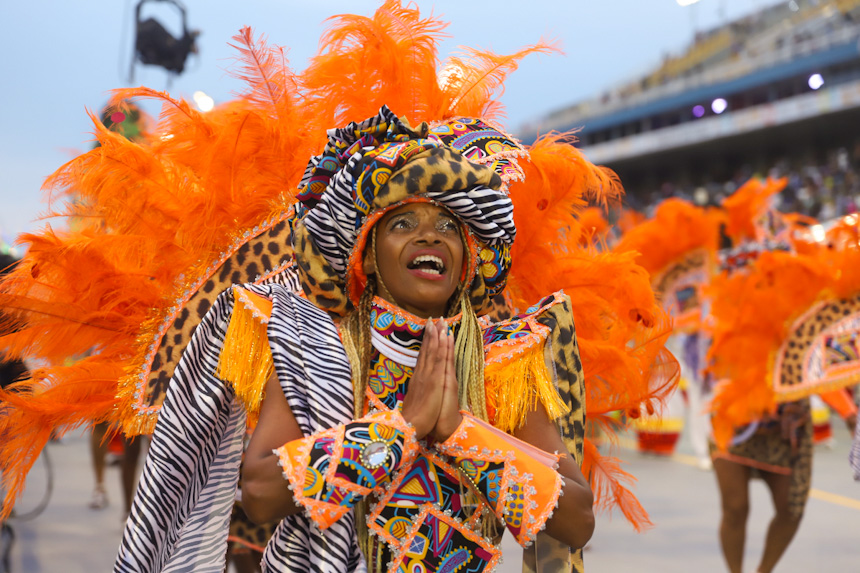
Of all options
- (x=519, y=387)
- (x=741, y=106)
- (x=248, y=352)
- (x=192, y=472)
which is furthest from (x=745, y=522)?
(x=741, y=106)

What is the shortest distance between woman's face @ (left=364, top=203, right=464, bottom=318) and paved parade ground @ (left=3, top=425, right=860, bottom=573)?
372cm

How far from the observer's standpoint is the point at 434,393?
179 cm

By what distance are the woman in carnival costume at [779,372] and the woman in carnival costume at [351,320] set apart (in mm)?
2703

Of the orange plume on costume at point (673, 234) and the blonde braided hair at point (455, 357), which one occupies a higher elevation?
the blonde braided hair at point (455, 357)

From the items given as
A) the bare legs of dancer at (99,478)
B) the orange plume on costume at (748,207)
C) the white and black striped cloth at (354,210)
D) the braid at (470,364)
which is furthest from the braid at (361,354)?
the bare legs of dancer at (99,478)

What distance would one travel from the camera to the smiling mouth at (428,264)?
1928 mm

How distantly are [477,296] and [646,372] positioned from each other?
793 millimetres

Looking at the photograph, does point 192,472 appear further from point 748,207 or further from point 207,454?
point 748,207

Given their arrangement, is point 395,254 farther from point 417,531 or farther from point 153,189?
point 153,189

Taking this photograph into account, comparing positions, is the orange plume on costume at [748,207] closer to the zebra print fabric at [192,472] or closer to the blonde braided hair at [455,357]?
the blonde braided hair at [455,357]

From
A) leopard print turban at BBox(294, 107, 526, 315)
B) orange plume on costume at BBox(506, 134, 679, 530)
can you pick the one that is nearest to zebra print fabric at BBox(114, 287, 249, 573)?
leopard print turban at BBox(294, 107, 526, 315)

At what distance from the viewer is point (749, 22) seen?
40.3 metres

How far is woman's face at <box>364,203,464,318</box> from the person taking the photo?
1928 mm

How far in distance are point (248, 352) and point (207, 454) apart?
381 mm
